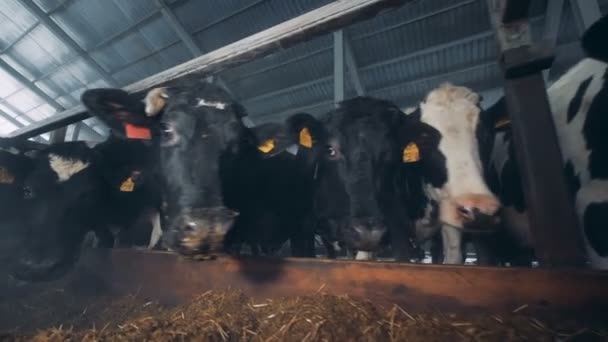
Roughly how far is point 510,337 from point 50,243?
13.6ft

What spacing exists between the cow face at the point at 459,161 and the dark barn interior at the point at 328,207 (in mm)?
23

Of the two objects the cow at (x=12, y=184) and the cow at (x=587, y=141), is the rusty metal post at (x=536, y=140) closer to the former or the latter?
the cow at (x=587, y=141)

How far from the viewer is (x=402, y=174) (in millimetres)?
3771

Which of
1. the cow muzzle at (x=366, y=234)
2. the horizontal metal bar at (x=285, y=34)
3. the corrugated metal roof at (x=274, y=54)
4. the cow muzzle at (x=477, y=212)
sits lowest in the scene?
the cow muzzle at (x=366, y=234)

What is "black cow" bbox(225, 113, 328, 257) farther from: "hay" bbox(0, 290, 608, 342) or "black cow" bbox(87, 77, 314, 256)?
"hay" bbox(0, 290, 608, 342)

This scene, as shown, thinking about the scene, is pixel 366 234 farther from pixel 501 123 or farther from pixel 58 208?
pixel 58 208

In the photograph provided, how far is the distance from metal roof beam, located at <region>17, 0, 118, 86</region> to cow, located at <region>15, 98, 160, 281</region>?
6996 mm

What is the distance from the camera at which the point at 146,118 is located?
10.8ft

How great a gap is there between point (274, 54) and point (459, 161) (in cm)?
365

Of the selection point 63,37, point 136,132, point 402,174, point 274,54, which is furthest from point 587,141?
point 63,37

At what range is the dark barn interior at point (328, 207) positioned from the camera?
1681mm

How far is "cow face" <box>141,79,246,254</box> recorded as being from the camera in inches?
86.1

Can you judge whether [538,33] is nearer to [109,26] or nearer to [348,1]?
[348,1]

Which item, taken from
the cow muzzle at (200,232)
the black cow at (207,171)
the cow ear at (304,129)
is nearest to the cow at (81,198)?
the black cow at (207,171)
